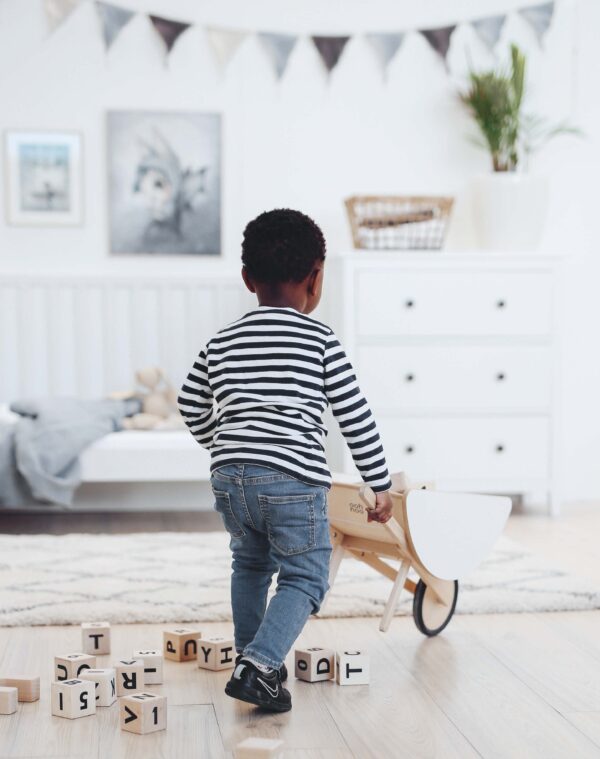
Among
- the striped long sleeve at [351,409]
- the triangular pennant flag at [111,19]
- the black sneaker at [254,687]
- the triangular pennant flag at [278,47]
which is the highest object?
the triangular pennant flag at [111,19]

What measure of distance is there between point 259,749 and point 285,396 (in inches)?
22.4

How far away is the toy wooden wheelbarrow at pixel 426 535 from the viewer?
→ 2051 millimetres

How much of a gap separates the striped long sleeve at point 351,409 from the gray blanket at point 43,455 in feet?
5.53

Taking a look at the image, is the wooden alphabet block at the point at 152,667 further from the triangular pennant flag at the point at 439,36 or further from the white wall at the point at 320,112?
the triangular pennant flag at the point at 439,36

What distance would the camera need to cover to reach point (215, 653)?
1.97 m

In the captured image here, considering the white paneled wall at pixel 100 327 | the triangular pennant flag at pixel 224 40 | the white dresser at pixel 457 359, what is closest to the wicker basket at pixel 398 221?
the white dresser at pixel 457 359

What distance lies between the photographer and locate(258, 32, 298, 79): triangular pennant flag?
4035mm

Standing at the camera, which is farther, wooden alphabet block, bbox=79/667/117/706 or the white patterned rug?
the white patterned rug

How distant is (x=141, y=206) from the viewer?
13.2 feet

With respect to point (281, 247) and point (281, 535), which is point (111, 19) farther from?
point (281, 535)

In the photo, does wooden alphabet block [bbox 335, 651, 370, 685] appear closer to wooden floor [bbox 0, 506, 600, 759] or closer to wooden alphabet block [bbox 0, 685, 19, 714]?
wooden floor [bbox 0, 506, 600, 759]

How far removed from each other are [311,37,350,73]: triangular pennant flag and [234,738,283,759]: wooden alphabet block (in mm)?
3087

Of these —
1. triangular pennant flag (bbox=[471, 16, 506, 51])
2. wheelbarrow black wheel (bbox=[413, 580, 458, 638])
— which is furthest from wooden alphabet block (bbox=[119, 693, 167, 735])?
triangular pennant flag (bbox=[471, 16, 506, 51])

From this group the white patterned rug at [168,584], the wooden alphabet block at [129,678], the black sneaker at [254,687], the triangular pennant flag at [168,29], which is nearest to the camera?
the black sneaker at [254,687]
